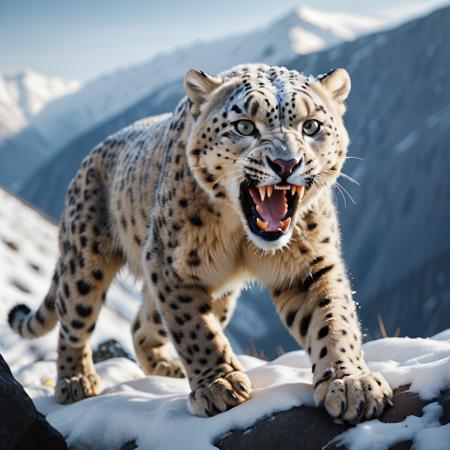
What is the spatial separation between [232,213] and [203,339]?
831 mm

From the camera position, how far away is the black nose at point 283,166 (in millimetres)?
4285

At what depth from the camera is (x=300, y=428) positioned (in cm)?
414

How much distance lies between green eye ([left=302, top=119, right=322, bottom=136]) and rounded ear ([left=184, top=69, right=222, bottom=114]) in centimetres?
74

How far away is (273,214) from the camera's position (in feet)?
14.9

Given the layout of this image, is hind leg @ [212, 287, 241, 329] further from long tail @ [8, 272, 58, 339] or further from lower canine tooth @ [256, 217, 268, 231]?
lower canine tooth @ [256, 217, 268, 231]

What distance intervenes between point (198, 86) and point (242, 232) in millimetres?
996

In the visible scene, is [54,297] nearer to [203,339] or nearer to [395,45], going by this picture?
[203,339]

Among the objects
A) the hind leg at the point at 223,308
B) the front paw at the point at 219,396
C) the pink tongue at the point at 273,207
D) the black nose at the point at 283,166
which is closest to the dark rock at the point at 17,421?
the front paw at the point at 219,396

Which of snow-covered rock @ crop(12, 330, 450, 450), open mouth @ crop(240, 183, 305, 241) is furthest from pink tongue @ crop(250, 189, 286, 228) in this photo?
snow-covered rock @ crop(12, 330, 450, 450)

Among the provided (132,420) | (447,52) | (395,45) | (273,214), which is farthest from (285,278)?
(395,45)

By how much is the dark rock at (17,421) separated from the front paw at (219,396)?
36.2 inches

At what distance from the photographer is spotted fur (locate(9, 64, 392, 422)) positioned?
14.6 ft

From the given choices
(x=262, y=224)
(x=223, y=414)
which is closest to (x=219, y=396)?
(x=223, y=414)

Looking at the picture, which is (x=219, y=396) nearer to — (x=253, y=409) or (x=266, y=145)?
(x=253, y=409)
